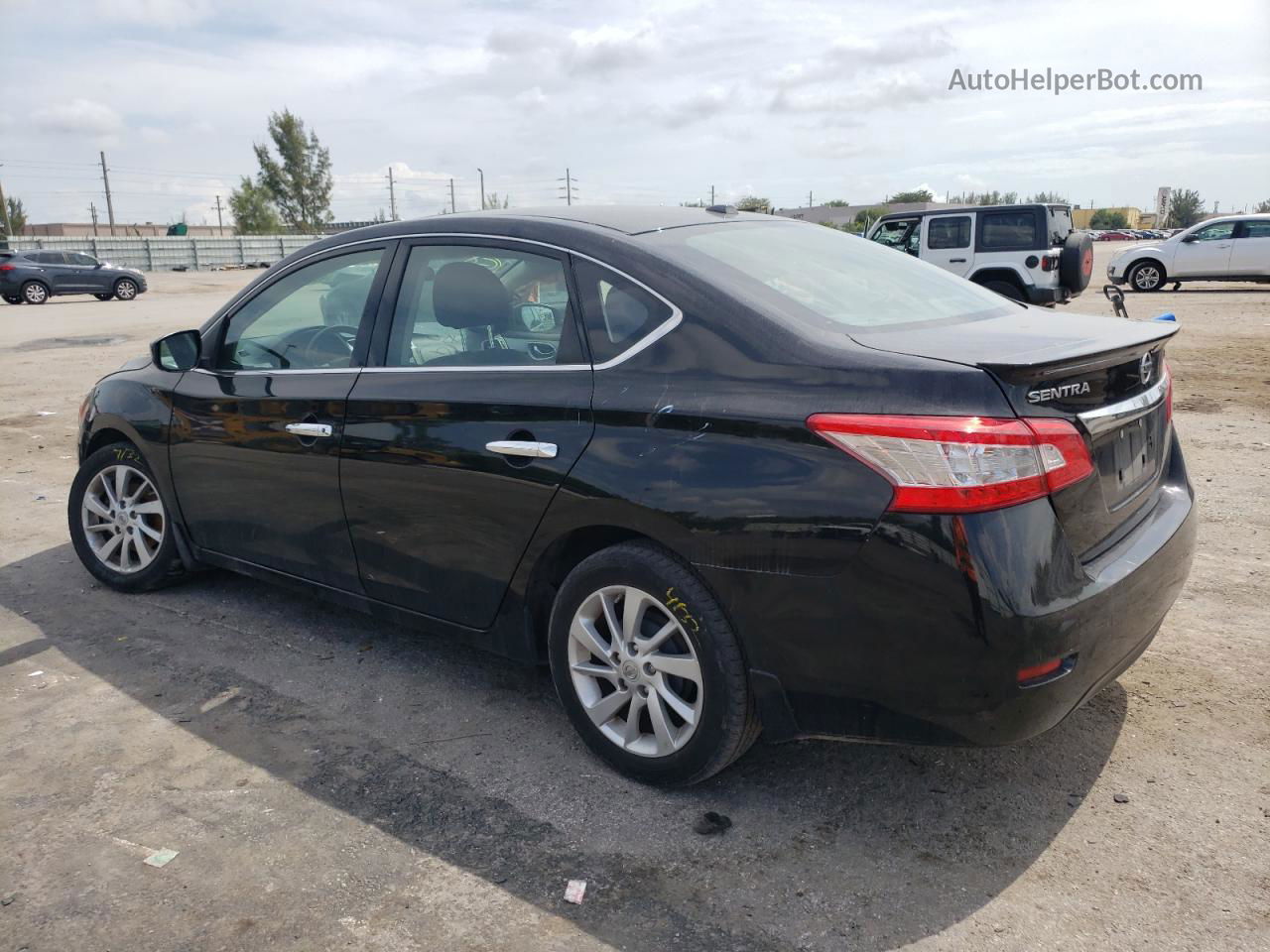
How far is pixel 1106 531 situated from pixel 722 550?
3.43 feet

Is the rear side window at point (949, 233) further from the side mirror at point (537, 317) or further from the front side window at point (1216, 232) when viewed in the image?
the side mirror at point (537, 317)

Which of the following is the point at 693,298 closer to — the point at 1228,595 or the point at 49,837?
the point at 49,837

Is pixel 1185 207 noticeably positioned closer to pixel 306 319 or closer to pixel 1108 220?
pixel 1108 220

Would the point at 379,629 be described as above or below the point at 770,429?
below

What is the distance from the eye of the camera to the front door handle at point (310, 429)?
12.6 feet

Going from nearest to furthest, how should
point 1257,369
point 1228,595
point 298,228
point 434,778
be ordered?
point 434,778 < point 1228,595 < point 1257,369 < point 298,228

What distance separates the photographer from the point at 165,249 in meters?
54.5

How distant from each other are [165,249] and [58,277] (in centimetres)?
2822

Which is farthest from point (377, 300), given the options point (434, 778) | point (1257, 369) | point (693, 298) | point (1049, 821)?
point (1257, 369)

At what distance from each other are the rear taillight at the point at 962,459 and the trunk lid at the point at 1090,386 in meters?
0.07

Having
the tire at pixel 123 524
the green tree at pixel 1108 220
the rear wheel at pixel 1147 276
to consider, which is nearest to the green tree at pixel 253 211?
the rear wheel at pixel 1147 276

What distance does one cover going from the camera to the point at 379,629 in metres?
4.52

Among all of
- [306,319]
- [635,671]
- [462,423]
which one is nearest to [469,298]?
[462,423]

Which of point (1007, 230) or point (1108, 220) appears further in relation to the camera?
point (1108, 220)
